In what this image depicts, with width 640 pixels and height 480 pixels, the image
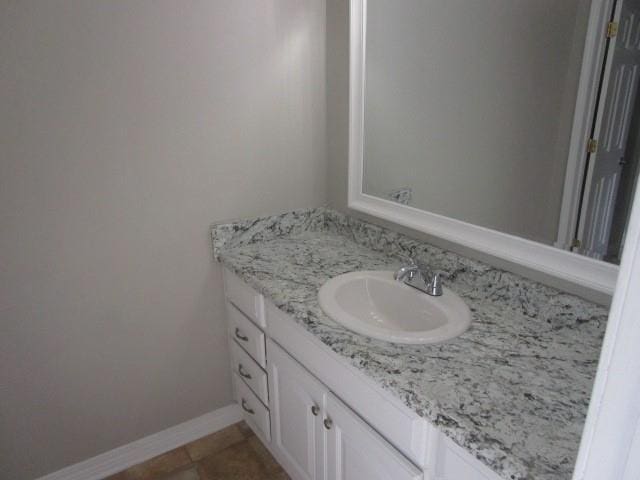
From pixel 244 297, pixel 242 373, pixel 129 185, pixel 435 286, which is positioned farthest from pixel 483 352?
pixel 129 185

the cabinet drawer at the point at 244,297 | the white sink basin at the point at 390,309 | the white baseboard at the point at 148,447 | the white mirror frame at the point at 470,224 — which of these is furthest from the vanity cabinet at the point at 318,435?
the white mirror frame at the point at 470,224

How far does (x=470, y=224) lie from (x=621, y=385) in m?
0.98

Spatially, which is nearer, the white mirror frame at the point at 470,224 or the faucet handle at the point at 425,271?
the white mirror frame at the point at 470,224

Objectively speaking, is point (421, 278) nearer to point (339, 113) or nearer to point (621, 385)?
point (339, 113)

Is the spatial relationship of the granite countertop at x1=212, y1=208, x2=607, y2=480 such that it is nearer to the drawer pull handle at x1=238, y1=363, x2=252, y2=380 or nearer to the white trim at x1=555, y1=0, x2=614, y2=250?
the white trim at x1=555, y1=0, x2=614, y2=250

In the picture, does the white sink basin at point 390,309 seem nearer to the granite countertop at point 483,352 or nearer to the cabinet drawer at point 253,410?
the granite countertop at point 483,352

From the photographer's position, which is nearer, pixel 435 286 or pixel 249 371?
pixel 435 286

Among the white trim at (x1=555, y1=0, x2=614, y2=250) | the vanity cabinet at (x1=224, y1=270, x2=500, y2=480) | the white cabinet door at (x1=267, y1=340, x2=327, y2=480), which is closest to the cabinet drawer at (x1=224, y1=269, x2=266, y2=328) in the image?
the vanity cabinet at (x1=224, y1=270, x2=500, y2=480)

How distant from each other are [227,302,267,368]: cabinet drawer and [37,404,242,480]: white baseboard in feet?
1.34

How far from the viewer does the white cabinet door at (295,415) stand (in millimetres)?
1284

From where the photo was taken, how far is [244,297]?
1.58 metres

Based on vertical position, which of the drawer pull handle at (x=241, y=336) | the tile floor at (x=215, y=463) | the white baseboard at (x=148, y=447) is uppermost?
the drawer pull handle at (x=241, y=336)

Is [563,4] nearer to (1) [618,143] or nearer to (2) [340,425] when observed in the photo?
(1) [618,143]

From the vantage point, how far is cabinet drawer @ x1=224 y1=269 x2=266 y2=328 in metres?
1.48
